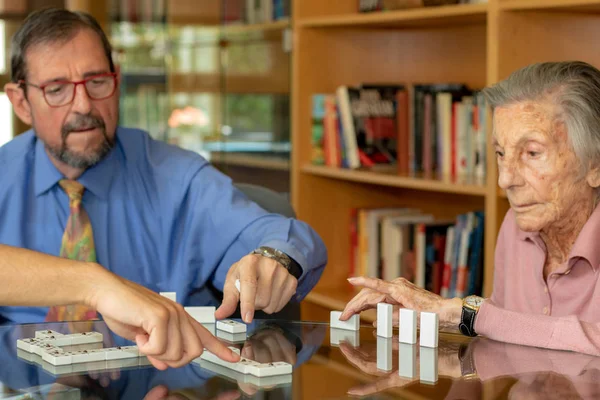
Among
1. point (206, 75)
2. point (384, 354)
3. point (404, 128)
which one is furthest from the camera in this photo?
point (206, 75)

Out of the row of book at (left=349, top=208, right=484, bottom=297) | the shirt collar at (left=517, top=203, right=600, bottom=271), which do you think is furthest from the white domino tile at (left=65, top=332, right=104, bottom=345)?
the row of book at (left=349, top=208, right=484, bottom=297)

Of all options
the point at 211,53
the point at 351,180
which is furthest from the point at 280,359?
the point at 211,53

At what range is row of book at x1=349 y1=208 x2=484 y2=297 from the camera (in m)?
3.12

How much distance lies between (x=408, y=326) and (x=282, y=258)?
19.9 inches

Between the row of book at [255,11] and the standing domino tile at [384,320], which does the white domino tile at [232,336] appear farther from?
the row of book at [255,11]

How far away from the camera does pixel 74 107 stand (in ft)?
7.32

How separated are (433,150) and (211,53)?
1.12 meters

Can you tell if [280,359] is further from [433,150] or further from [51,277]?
[433,150]

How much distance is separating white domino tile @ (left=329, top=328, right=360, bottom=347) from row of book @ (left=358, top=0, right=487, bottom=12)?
174 centimetres

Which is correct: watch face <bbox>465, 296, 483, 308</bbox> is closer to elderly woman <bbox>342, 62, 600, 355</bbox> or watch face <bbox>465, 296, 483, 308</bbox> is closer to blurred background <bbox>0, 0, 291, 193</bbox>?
elderly woman <bbox>342, 62, 600, 355</bbox>

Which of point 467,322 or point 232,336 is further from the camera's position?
point 467,322

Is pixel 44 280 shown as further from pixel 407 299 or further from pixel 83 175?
pixel 83 175

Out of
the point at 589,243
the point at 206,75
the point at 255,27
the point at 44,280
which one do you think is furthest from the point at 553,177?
the point at 206,75

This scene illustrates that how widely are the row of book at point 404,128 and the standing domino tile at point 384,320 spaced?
5.22ft
